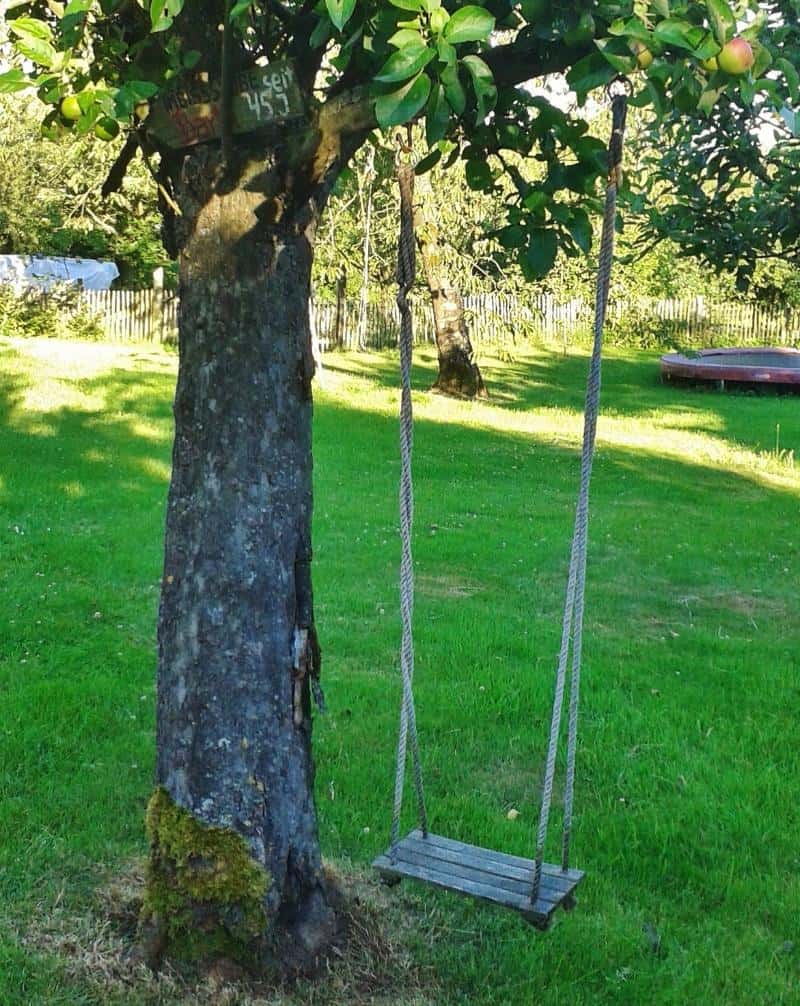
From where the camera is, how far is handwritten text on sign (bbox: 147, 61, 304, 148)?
299 cm

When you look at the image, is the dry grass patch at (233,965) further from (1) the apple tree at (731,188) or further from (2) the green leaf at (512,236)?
(1) the apple tree at (731,188)

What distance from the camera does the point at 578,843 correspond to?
4.49 meters

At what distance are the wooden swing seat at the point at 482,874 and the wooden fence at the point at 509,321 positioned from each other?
1700 cm

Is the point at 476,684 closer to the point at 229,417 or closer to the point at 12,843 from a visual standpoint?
the point at 12,843

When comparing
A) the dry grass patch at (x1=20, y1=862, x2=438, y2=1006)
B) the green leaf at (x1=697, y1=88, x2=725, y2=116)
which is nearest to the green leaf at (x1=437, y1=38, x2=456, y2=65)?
the green leaf at (x1=697, y1=88, x2=725, y2=116)

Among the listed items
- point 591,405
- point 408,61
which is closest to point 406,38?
point 408,61

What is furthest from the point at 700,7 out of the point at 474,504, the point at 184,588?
the point at 474,504

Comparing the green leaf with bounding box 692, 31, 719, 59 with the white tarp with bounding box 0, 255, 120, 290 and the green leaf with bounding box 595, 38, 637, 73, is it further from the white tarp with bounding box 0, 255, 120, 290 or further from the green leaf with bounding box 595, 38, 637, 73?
the white tarp with bounding box 0, 255, 120, 290

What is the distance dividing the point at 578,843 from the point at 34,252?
27.6 metres

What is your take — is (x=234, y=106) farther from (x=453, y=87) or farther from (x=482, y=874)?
(x=482, y=874)

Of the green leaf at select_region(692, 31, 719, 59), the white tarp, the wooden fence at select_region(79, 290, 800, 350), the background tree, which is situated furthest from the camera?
the white tarp

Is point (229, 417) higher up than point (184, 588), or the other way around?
point (229, 417)

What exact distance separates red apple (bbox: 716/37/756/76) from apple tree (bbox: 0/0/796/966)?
23.6 inches

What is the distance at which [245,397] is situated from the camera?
10.8 feet
